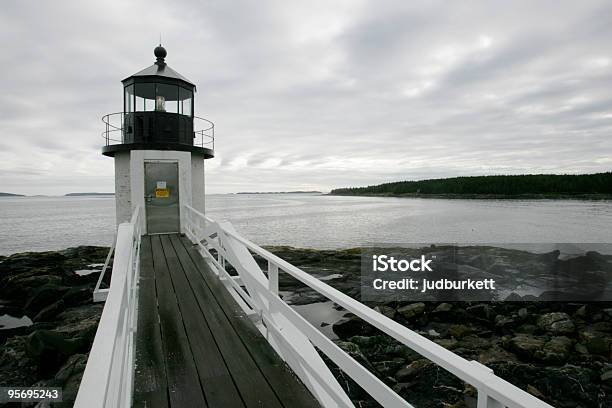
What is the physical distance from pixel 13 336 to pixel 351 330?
23.7 feet

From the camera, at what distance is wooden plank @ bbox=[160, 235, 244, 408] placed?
281 cm

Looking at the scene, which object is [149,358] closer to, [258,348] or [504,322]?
[258,348]

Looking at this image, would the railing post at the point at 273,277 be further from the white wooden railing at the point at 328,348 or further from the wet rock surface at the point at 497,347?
the wet rock surface at the point at 497,347

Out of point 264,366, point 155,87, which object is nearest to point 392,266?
point 155,87

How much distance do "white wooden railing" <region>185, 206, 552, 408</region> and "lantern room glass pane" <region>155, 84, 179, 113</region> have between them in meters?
7.34

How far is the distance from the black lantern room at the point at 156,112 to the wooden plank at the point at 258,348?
576 cm

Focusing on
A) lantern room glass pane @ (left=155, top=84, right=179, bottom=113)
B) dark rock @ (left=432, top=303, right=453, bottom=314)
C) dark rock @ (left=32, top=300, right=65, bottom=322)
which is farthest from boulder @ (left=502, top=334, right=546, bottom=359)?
lantern room glass pane @ (left=155, top=84, right=179, bottom=113)

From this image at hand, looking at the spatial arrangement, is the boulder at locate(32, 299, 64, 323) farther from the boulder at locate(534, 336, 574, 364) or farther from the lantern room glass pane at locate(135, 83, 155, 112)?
the boulder at locate(534, 336, 574, 364)

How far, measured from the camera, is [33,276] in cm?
1103

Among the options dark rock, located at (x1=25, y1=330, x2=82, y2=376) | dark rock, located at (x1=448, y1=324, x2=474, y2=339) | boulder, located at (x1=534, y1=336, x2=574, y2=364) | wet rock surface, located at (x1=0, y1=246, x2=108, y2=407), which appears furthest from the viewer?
dark rock, located at (x1=448, y1=324, x2=474, y2=339)

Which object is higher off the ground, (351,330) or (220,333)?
(220,333)

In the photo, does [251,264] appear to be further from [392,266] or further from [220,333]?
[392,266]

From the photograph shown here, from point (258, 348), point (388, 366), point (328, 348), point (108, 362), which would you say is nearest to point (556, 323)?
point (388, 366)

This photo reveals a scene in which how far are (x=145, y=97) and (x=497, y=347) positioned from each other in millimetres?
11692
